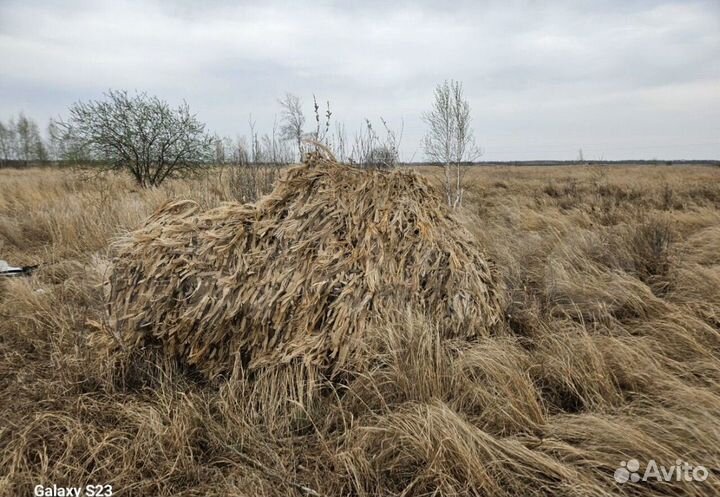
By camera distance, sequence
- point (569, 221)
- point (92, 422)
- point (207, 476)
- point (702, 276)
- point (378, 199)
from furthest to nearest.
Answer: point (569, 221) → point (702, 276) → point (378, 199) → point (92, 422) → point (207, 476)

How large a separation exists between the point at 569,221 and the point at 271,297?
7.80 metres

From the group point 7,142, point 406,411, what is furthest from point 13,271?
point 7,142

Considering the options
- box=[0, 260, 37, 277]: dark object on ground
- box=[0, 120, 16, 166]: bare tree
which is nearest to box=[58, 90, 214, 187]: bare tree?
box=[0, 260, 37, 277]: dark object on ground

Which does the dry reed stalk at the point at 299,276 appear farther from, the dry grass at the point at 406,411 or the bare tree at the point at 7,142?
the bare tree at the point at 7,142

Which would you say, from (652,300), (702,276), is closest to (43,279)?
(652,300)

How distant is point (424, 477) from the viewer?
72.4 inches

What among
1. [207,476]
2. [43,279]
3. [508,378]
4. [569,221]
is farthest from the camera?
[569,221]

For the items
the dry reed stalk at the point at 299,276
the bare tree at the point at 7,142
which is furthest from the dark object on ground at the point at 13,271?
the bare tree at the point at 7,142

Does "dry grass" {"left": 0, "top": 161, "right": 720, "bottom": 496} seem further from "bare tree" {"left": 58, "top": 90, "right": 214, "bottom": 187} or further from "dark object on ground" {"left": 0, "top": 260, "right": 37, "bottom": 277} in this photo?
"bare tree" {"left": 58, "top": 90, "right": 214, "bottom": 187}

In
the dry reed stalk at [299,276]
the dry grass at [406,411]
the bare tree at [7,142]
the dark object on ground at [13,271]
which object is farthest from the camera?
the bare tree at [7,142]

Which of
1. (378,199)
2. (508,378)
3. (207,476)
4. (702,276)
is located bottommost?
(207,476)

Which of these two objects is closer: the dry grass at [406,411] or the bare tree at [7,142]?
the dry grass at [406,411]

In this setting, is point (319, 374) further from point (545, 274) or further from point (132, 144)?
point (132, 144)

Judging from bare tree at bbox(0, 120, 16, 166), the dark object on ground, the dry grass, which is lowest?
the dry grass
